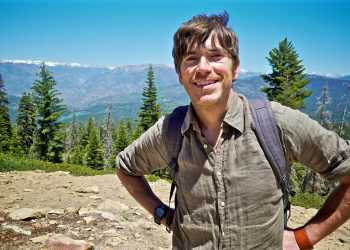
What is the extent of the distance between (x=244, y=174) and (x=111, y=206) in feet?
22.6

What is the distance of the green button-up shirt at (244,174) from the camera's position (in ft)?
7.09

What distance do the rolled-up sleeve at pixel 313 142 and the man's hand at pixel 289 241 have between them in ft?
1.81

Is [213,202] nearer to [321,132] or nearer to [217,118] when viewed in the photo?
[217,118]

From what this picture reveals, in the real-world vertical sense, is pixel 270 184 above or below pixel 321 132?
below

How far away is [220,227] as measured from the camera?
2209 millimetres

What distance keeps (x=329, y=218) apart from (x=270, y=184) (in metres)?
0.61

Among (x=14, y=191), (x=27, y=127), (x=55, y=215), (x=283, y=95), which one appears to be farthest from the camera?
(x=27, y=127)

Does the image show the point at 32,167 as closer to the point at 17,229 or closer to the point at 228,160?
the point at 17,229

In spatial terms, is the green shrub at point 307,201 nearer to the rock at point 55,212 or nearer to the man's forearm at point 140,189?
the rock at point 55,212

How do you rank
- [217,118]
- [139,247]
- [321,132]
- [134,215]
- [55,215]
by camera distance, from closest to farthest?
[321,132] < [217,118] < [139,247] < [55,215] < [134,215]

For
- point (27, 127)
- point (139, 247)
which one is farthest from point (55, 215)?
point (27, 127)

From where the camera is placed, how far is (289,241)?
240 centimetres

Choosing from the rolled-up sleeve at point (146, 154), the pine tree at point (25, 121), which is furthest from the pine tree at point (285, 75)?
the pine tree at point (25, 121)

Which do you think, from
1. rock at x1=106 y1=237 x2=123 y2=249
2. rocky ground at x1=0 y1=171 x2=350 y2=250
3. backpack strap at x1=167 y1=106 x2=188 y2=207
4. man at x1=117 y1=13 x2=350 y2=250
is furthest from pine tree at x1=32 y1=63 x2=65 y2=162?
man at x1=117 y1=13 x2=350 y2=250
